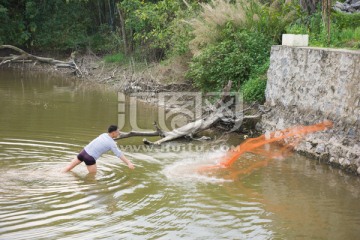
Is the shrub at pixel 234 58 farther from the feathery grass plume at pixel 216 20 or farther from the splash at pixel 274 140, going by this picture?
the splash at pixel 274 140

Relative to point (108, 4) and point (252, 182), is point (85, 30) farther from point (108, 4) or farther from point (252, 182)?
point (252, 182)

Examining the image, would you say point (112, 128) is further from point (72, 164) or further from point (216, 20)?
point (216, 20)

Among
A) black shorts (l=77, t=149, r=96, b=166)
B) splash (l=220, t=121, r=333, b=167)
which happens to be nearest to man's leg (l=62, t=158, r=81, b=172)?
black shorts (l=77, t=149, r=96, b=166)

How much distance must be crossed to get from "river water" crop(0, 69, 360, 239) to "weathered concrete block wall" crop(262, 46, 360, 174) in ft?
1.81

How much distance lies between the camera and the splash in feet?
41.2

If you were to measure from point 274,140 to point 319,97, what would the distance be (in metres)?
2.19

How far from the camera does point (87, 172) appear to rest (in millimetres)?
11039

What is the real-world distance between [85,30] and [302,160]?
2503 centimetres

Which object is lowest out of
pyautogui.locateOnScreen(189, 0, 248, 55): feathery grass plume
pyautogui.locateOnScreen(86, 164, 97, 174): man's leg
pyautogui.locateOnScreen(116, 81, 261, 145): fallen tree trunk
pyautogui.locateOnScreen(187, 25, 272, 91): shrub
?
pyautogui.locateOnScreen(86, 164, 97, 174): man's leg

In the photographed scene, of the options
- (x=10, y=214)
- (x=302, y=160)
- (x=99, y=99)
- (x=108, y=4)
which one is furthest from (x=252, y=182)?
(x=108, y=4)

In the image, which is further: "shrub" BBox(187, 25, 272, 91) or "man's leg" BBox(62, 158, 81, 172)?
"shrub" BBox(187, 25, 272, 91)

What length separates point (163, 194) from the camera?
9.93 meters

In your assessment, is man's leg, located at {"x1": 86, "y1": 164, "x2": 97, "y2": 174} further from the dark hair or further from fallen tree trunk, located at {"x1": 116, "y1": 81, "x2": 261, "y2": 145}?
fallen tree trunk, located at {"x1": 116, "y1": 81, "x2": 261, "y2": 145}

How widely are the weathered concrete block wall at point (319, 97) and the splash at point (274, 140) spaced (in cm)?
15
